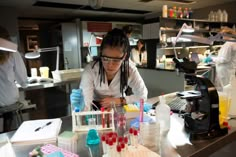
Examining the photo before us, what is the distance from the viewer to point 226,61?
4090 mm

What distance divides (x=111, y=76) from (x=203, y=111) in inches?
30.9

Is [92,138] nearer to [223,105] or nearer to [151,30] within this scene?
[223,105]

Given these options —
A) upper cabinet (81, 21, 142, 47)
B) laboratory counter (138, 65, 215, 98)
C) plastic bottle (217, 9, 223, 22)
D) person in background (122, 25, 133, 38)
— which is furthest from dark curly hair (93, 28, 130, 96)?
plastic bottle (217, 9, 223, 22)

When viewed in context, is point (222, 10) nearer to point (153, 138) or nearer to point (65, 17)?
point (65, 17)

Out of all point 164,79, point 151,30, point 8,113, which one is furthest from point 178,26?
point 8,113

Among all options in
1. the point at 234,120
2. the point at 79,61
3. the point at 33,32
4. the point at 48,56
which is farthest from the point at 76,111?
the point at 33,32

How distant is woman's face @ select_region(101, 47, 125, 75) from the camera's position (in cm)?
144

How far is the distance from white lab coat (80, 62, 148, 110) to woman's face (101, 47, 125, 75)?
125 millimetres

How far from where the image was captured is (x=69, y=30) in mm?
6414

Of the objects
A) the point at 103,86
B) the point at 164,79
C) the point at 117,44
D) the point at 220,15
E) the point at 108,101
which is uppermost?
the point at 220,15

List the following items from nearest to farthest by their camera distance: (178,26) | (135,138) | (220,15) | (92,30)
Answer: (135,138)
(178,26)
(220,15)
(92,30)

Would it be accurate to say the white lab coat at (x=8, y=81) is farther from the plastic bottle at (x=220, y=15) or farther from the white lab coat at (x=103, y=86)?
the plastic bottle at (x=220, y=15)

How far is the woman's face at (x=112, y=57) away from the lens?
144 centimetres

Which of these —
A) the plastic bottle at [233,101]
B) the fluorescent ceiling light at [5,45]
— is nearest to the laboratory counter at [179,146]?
the plastic bottle at [233,101]
